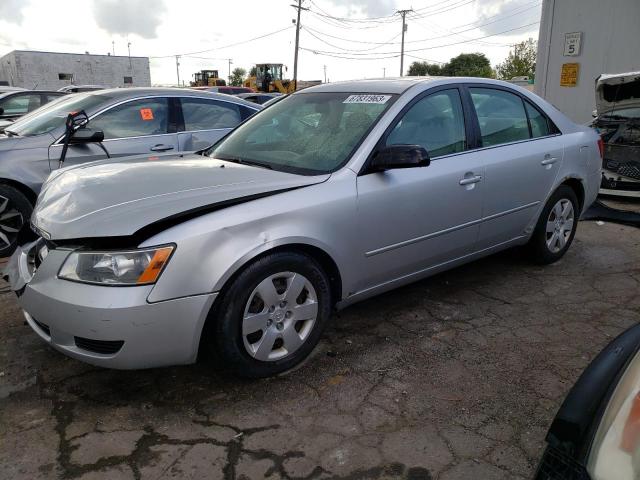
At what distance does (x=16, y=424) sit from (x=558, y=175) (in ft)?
13.1

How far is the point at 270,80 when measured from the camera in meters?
33.5

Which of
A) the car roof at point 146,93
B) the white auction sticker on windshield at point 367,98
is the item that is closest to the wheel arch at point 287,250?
the white auction sticker on windshield at point 367,98

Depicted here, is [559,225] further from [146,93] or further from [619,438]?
[146,93]

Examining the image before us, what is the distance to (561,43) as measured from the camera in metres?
11.3

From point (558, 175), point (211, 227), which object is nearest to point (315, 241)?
point (211, 227)

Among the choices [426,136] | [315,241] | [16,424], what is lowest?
[16,424]

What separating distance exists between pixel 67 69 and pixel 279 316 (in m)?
55.9

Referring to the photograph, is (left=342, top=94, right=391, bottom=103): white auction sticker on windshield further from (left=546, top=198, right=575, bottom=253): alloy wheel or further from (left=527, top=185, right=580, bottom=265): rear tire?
(left=546, top=198, right=575, bottom=253): alloy wheel

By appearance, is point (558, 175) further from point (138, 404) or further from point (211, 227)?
point (138, 404)

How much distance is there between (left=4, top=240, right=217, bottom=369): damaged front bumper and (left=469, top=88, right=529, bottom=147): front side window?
7.93 ft

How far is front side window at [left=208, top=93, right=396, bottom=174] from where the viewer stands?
3137 millimetres

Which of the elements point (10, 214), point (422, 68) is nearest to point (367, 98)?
point (10, 214)

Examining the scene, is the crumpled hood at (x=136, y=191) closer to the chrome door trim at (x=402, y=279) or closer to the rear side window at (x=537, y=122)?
the chrome door trim at (x=402, y=279)

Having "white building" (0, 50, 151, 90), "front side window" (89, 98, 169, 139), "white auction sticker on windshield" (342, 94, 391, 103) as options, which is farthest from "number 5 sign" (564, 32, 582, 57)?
"white building" (0, 50, 151, 90)
